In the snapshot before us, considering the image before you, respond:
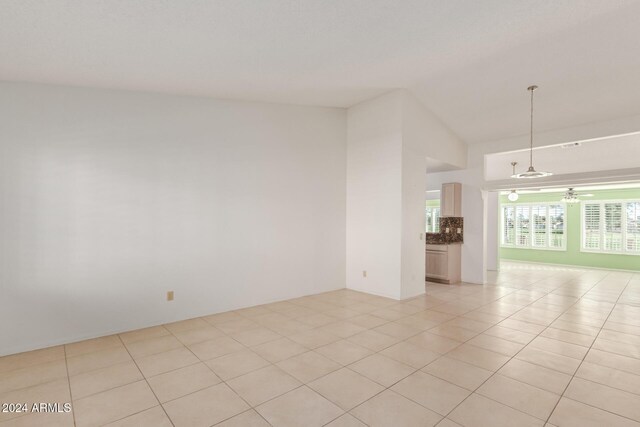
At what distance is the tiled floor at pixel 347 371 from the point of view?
6.72ft

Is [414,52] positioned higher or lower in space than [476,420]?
higher

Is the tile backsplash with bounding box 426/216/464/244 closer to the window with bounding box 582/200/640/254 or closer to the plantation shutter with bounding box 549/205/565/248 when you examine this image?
the plantation shutter with bounding box 549/205/565/248

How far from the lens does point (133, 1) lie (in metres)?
2.03

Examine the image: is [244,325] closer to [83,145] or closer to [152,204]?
[152,204]

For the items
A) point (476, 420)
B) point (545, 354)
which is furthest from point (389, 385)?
point (545, 354)

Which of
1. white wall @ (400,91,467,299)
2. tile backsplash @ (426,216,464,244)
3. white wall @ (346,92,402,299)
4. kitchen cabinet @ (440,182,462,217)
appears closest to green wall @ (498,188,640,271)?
tile backsplash @ (426,216,464,244)

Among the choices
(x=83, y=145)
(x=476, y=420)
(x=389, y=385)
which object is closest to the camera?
(x=476, y=420)

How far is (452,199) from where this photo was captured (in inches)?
260

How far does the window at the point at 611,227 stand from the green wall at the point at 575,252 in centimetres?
15

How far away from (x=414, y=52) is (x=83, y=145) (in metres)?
3.82

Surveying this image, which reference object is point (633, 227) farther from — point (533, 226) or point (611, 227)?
point (533, 226)

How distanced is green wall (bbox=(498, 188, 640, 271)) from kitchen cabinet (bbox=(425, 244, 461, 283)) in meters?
3.37

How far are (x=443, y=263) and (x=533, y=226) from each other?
620 centimetres

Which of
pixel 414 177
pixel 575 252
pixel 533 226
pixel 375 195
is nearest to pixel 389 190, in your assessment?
pixel 375 195
